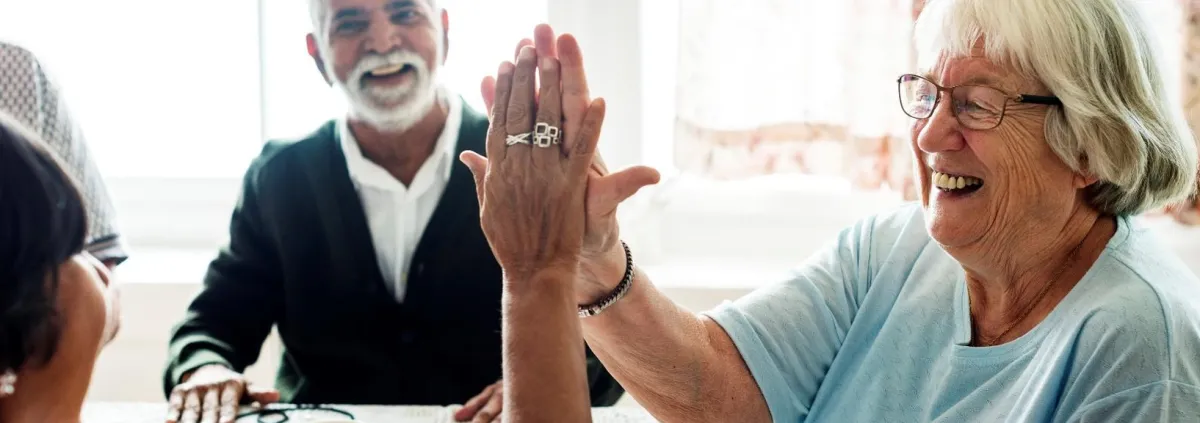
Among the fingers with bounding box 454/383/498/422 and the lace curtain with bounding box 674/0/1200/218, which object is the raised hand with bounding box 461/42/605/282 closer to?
the fingers with bounding box 454/383/498/422

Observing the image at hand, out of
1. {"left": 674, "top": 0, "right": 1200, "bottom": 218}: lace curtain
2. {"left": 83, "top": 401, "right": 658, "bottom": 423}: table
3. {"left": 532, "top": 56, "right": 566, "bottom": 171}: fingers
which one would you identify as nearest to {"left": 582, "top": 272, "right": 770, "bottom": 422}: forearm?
{"left": 83, "top": 401, "right": 658, "bottom": 423}: table

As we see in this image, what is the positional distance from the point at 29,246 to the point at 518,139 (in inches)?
21.9

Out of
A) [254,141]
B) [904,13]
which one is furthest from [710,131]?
[254,141]

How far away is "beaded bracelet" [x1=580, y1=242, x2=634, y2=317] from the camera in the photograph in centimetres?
125

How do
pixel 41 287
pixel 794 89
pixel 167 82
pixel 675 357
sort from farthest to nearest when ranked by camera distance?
pixel 167 82 < pixel 794 89 < pixel 675 357 < pixel 41 287

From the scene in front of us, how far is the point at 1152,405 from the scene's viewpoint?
922mm

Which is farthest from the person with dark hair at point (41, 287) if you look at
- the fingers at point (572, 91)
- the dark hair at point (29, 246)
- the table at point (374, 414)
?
the fingers at point (572, 91)

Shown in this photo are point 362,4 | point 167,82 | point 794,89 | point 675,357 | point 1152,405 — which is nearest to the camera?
point 1152,405

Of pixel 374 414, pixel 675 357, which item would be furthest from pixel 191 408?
pixel 675 357

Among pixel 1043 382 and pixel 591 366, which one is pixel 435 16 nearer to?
pixel 591 366

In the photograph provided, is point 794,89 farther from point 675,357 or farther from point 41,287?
point 41,287

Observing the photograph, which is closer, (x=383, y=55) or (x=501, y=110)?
(x=501, y=110)

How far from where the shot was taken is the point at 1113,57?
1.04 metres

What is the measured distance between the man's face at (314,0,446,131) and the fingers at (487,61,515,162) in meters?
0.61
